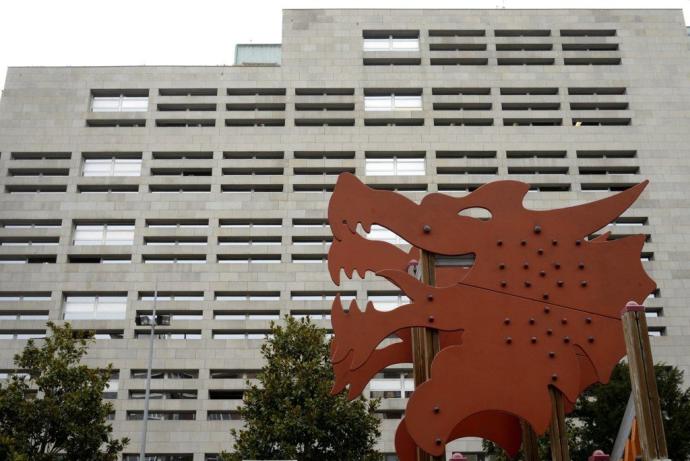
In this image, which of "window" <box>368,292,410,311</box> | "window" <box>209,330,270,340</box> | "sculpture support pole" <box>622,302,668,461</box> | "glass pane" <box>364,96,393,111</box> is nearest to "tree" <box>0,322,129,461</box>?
"window" <box>209,330,270,340</box>

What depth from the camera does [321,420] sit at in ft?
81.0

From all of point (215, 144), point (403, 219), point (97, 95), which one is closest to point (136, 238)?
point (215, 144)

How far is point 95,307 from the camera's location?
41.5 metres

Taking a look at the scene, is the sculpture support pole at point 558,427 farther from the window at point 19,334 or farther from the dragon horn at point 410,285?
the window at point 19,334

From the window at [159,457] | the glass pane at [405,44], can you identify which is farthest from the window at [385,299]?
the glass pane at [405,44]

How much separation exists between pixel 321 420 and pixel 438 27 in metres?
31.3

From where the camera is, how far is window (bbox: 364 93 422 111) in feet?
152

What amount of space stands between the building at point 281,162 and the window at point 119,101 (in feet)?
0.45

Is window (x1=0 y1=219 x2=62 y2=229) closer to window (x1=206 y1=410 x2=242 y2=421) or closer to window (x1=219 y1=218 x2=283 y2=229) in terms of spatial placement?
window (x1=219 y1=218 x2=283 y2=229)

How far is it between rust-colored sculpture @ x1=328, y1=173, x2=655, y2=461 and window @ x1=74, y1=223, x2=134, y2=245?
31385 mm

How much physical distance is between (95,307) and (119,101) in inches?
537

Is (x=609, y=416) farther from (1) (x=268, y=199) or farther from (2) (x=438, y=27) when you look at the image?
(2) (x=438, y=27)

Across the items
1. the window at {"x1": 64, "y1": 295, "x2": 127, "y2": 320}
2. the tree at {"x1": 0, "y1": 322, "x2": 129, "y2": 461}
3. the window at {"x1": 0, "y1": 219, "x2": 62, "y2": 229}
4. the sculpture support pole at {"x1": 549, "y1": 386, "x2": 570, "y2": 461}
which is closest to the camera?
the sculpture support pole at {"x1": 549, "y1": 386, "x2": 570, "y2": 461}

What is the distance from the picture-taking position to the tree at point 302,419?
24.3m
